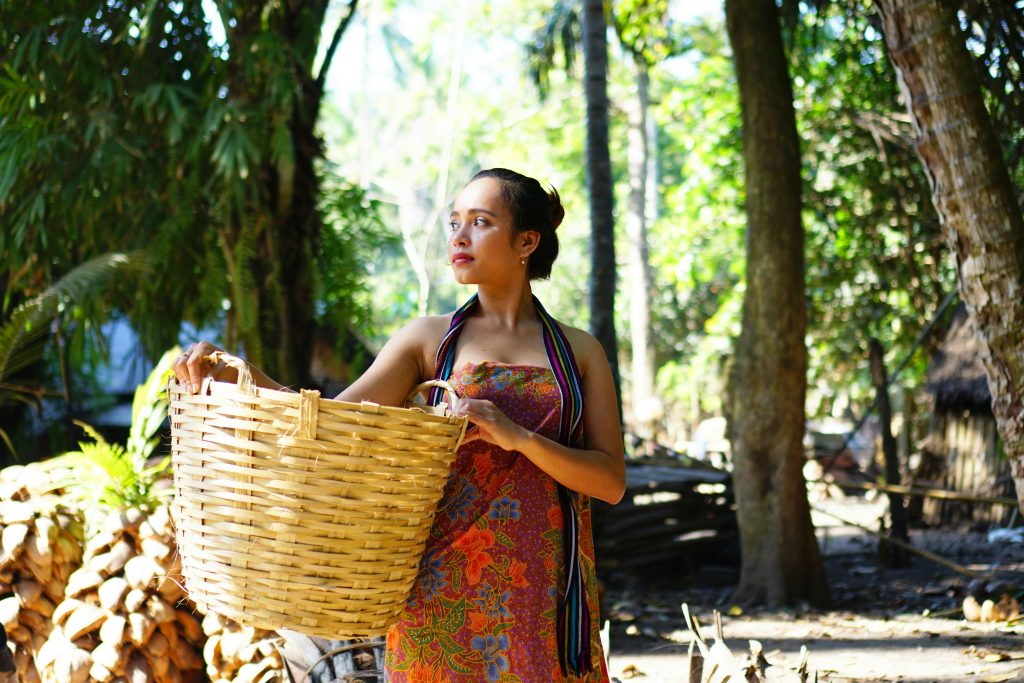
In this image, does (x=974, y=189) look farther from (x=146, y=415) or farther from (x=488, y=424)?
(x=146, y=415)

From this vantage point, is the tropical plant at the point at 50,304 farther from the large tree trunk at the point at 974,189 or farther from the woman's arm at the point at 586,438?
the large tree trunk at the point at 974,189

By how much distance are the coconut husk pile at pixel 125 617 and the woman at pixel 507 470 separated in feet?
5.69

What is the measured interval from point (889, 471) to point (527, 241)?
670cm

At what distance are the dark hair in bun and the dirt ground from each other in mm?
1873

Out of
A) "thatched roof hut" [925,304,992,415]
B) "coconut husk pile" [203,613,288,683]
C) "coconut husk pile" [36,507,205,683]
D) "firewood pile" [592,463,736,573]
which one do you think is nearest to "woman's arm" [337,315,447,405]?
"coconut husk pile" [203,613,288,683]

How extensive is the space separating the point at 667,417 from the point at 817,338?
12.8 metres

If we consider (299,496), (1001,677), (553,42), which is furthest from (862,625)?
(553,42)

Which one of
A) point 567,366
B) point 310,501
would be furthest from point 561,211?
point 310,501

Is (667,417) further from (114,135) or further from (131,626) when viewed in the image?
(131,626)

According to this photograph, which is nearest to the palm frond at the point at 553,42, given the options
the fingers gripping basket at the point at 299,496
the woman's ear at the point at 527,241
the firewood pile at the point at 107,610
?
the firewood pile at the point at 107,610

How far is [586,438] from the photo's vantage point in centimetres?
215

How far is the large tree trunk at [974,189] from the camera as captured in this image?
3.05 meters

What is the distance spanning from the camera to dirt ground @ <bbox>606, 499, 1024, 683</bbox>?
4.64 m

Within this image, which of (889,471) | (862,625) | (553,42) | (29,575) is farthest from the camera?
(553,42)
